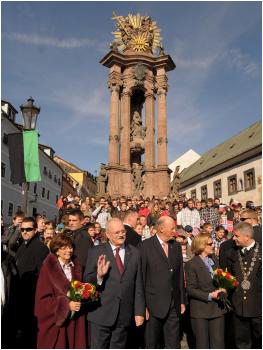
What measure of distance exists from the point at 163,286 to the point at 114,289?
2.70 feet

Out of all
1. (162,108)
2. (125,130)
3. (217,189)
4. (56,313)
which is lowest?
(56,313)

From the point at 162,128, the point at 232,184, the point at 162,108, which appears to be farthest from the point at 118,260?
the point at 232,184

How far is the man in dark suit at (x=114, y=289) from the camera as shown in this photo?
410 cm

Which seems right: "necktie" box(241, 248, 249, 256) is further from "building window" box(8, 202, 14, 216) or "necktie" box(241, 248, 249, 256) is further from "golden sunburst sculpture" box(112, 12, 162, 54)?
"building window" box(8, 202, 14, 216)

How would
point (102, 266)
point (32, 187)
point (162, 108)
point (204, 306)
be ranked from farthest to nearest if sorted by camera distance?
point (32, 187), point (162, 108), point (204, 306), point (102, 266)

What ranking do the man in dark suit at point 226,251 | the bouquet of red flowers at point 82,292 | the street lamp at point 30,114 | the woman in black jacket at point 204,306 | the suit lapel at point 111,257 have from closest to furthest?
1. the bouquet of red flowers at point 82,292
2. the suit lapel at point 111,257
3. the woman in black jacket at point 204,306
4. the man in dark suit at point 226,251
5. the street lamp at point 30,114

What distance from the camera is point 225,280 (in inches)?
178

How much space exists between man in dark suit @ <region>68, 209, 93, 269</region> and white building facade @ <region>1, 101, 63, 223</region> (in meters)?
25.7

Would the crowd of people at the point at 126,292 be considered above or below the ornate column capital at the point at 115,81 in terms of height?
below

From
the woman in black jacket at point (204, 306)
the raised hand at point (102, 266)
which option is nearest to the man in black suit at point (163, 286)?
the woman in black jacket at point (204, 306)

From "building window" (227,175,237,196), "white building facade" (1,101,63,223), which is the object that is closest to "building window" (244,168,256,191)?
"building window" (227,175,237,196)

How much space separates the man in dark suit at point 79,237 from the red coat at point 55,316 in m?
1.12

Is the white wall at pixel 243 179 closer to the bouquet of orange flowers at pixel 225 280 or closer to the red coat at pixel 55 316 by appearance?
the bouquet of orange flowers at pixel 225 280

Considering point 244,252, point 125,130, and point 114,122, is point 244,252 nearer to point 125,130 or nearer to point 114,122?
point 125,130
